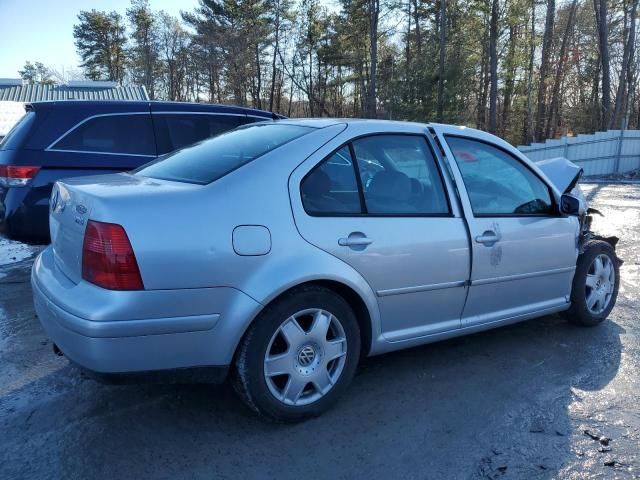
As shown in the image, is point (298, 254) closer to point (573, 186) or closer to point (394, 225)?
point (394, 225)

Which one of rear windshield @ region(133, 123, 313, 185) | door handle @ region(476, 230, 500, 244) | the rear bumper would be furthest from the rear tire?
the rear bumper

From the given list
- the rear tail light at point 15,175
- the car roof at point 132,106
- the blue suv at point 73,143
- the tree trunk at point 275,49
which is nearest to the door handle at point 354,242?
the blue suv at point 73,143

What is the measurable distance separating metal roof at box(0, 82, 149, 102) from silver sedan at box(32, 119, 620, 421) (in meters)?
23.9

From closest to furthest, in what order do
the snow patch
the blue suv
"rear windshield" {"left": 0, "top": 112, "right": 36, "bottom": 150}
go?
the blue suv, "rear windshield" {"left": 0, "top": 112, "right": 36, "bottom": 150}, the snow patch

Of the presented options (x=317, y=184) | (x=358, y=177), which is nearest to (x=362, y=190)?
(x=358, y=177)

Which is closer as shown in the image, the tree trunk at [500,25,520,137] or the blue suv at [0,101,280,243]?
the blue suv at [0,101,280,243]

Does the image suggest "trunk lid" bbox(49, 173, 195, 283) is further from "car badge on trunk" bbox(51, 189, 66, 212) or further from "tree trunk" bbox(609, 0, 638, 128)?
"tree trunk" bbox(609, 0, 638, 128)

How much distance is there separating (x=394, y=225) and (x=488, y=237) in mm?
746

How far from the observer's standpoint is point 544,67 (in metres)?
36.7

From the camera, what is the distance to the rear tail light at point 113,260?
240cm

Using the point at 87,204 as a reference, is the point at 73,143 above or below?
above

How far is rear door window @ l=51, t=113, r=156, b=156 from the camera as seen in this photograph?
210 inches

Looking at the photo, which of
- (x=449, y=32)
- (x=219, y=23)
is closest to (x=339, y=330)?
(x=449, y=32)

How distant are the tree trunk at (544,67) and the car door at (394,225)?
34977mm
